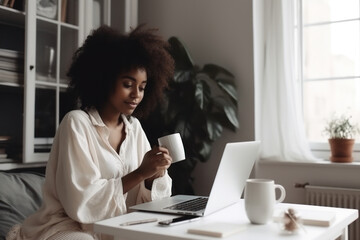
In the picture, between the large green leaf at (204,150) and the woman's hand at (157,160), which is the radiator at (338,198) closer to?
the large green leaf at (204,150)

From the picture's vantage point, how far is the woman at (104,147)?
1.33 metres

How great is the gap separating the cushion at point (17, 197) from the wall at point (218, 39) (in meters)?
1.18

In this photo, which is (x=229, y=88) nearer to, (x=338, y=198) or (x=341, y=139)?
(x=341, y=139)

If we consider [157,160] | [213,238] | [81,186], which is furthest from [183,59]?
[213,238]

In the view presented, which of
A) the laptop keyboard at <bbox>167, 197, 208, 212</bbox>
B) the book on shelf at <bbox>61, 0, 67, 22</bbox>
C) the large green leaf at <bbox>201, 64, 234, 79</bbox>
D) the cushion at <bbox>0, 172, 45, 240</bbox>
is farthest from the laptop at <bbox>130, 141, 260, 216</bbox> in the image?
the book on shelf at <bbox>61, 0, 67, 22</bbox>

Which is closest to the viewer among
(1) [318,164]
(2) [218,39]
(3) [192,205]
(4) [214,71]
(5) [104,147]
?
(3) [192,205]

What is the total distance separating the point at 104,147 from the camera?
153cm

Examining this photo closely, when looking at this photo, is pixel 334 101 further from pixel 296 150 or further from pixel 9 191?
pixel 9 191

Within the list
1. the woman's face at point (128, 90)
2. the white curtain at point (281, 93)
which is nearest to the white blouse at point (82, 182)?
the woman's face at point (128, 90)

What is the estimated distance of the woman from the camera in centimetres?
133

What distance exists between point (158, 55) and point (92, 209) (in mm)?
736

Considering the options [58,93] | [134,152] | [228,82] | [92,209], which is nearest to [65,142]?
[92,209]

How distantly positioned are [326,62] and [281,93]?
0.39 meters

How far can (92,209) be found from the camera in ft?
4.30
